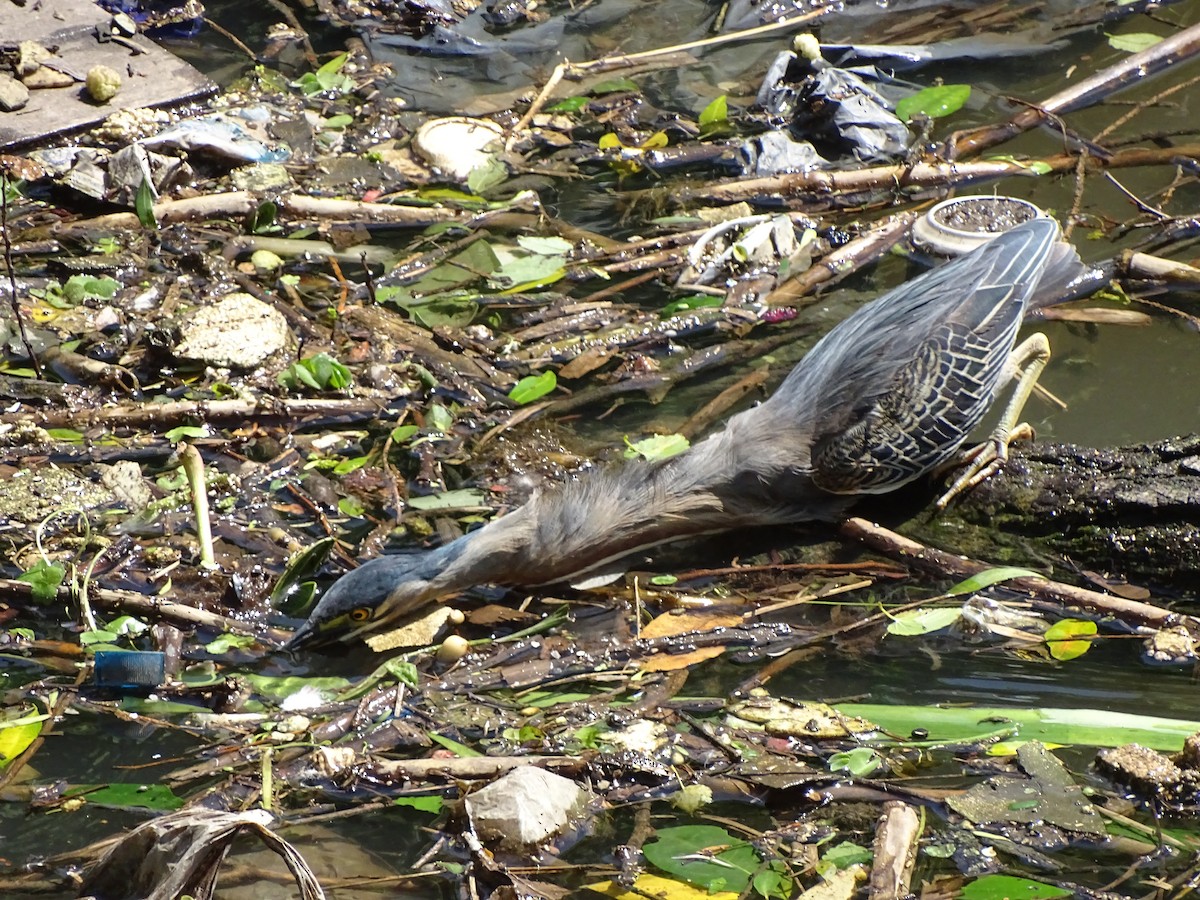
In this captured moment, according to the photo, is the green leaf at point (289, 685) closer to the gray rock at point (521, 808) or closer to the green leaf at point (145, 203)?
the gray rock at point (521, 808)

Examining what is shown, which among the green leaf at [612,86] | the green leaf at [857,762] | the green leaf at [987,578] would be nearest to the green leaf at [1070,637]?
the green leaf at [987,578]

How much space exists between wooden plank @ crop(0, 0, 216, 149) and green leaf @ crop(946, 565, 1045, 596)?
5.35m

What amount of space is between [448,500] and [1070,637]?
223 centimetres

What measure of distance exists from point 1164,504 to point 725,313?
2227mm

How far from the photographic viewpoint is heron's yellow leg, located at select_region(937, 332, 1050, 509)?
452 centimetres

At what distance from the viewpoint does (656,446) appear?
16.4 feet

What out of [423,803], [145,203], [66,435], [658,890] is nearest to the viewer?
[658,890]

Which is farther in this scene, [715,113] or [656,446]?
[715,113]

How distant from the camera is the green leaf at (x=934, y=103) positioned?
7.12 m

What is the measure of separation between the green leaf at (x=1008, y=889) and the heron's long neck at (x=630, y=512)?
1.93 m

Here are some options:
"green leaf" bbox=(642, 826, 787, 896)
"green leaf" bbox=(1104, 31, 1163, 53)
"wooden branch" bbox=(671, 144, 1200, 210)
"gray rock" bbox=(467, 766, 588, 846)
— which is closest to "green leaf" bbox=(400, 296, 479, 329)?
"wooden branch" bbox=(671, 144, 1200, 210)

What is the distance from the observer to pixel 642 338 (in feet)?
18.3

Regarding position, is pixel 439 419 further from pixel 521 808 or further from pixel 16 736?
pixel 521 808

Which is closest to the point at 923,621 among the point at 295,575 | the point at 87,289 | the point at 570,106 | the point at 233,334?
the point at 295,575
